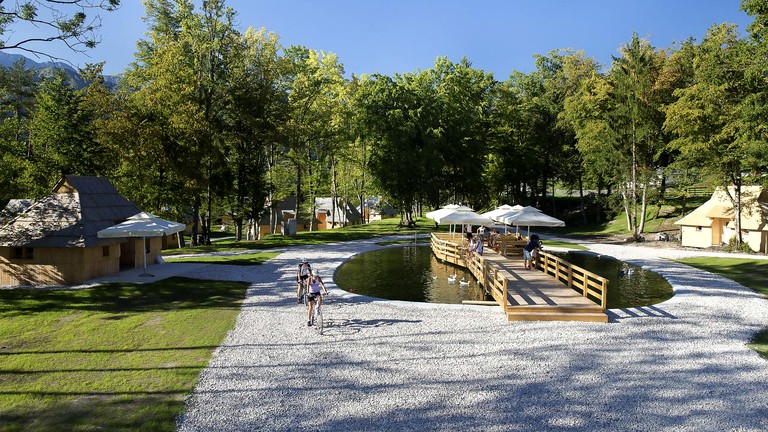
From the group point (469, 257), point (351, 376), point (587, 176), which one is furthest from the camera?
point (587, 176)

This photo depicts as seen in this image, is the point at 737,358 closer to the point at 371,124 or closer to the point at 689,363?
the point at 689,363

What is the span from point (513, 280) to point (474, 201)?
3576 centimetres

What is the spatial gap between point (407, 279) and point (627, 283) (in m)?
9.72

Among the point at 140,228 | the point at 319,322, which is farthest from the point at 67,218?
the point at 319,322

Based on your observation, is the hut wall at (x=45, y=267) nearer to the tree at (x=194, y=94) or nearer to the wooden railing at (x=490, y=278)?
the tree at (x=194, y=94)

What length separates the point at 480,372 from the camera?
29.9ft

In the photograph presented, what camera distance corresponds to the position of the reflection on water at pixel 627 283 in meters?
16.0

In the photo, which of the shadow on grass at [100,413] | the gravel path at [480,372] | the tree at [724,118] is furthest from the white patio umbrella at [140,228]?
the tree at [724,118]

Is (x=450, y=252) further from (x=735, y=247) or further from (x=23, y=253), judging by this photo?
(x=23, y=253)

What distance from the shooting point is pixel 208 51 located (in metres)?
32.0

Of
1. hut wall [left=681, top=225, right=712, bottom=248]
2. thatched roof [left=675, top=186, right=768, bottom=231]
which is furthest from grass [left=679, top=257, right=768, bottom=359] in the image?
hut wall [left=681, top=225, right=712, bottom=248]

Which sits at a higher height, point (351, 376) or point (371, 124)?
point (371, 124)

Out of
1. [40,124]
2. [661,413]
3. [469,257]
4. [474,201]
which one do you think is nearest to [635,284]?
[469,257]

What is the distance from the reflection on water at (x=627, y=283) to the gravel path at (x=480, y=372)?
141cm
